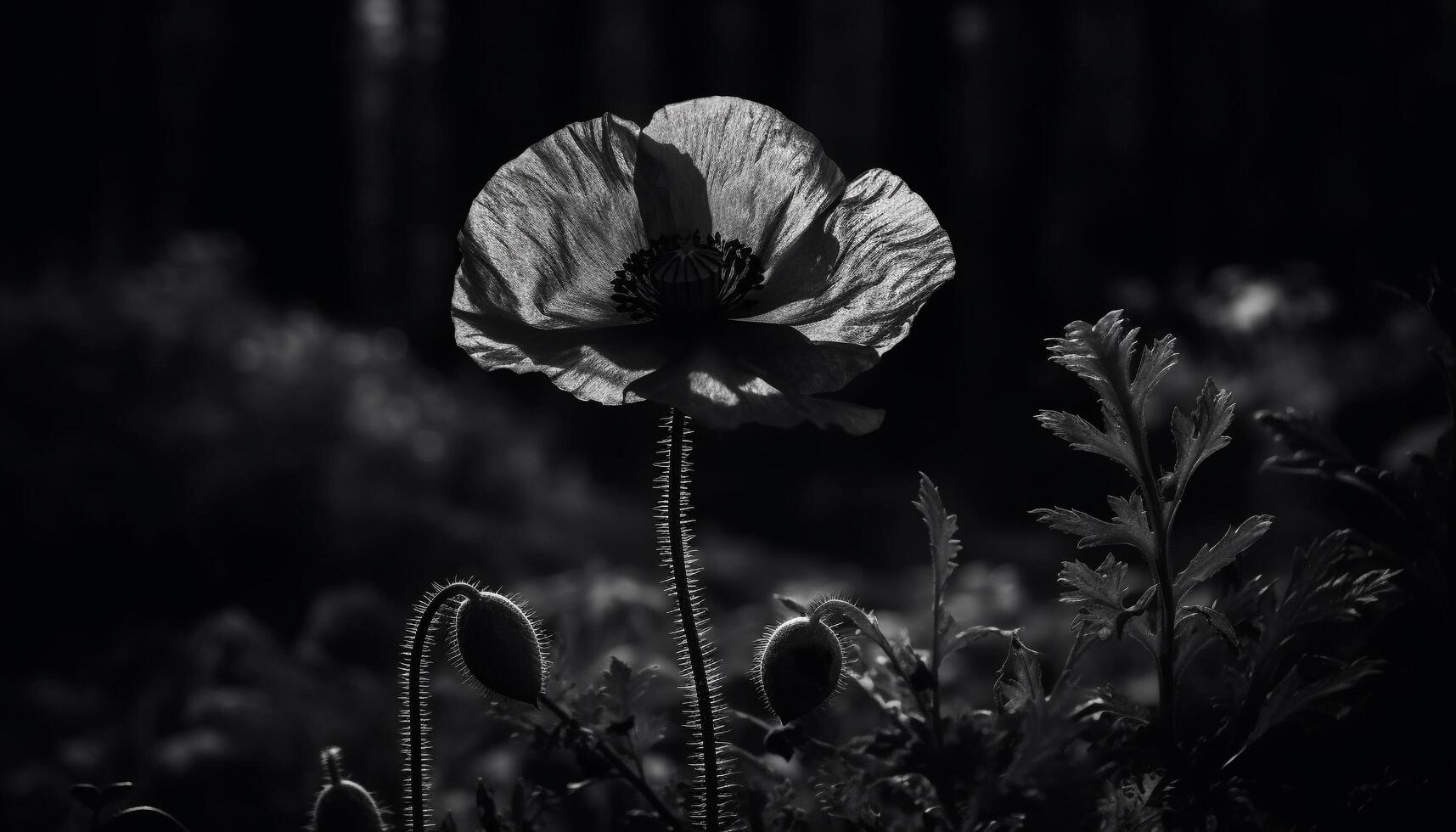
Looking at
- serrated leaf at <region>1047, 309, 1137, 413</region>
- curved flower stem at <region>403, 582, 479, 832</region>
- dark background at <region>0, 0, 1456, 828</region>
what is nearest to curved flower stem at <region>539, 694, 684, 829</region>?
curved flower stem at <region>403, 582, 479, 832</region>

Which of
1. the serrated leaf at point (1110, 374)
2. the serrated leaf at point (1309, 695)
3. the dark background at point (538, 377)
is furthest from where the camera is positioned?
the dark background at point (538, 377)

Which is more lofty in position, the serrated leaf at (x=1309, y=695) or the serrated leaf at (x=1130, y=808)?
the serrated leaf at (x=1309, y=695)

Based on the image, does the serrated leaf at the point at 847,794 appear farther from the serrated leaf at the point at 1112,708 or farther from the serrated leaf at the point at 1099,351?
the serrated leaf at the point at 1099,351

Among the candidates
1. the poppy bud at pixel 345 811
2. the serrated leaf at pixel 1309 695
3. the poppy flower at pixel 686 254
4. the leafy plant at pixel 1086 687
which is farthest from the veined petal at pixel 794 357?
the poppy bud at pixel 345 811

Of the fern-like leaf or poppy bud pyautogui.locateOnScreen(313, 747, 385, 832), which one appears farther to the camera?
poppy bud pyautogui.locateOnScreen(313, 747, 385, 832)

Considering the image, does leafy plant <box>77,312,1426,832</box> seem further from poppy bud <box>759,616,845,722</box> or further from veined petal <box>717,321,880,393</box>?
veined petal <box>717,321,880,393</box>

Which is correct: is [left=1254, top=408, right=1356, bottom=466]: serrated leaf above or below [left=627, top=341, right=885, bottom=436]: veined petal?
below
